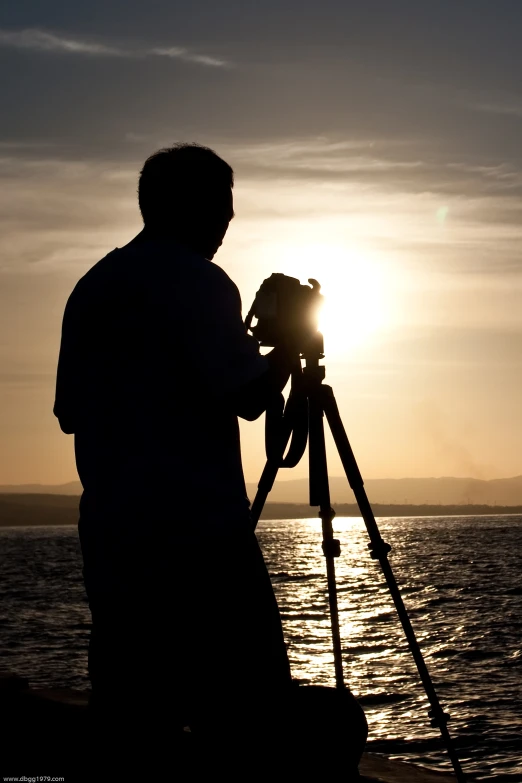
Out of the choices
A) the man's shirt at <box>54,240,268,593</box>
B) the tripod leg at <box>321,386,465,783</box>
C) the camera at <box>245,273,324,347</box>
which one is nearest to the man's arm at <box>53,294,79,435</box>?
the man's shirt at <box>54,240,268,593</box>

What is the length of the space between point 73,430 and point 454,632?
2961 cm

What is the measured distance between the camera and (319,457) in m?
3.99

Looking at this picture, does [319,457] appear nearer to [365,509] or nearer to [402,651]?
[365,509]

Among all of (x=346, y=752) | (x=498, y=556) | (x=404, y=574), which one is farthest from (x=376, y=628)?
(x=498, y=556)

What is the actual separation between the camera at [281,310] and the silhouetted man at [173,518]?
20.7 inches

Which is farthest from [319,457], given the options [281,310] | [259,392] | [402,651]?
[402,651]

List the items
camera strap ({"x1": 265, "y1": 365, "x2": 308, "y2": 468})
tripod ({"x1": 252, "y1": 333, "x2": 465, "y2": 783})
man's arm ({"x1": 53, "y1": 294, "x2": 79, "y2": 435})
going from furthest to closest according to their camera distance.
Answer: tripod ({"x1": 252, "y1": 333, "x2": 465, "y2": 783}), camera strap ({"x1": 265, "y1": 365, "x2": 308, "y2": 468}), man's arm ({"x1": 53, "y1": 294, "x2": 79, "y2": 435})

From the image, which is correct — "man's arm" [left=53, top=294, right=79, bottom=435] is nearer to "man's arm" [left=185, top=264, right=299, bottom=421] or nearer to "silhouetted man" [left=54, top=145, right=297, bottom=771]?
"silhouetted man" [left=54, top=145, right=297, bottom=771]

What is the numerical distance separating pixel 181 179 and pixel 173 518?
1.10 m

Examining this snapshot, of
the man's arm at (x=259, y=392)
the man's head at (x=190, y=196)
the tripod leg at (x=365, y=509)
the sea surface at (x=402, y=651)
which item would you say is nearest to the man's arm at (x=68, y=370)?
the man's head at (x=190, y=196)

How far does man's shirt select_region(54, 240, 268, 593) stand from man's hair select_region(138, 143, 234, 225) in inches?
8.3

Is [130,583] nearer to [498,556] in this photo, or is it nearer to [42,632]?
[42,632]

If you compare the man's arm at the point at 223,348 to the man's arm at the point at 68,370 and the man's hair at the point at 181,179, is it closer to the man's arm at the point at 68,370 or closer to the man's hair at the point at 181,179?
the man's hair at the point at 181,179

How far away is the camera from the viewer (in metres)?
3.20
